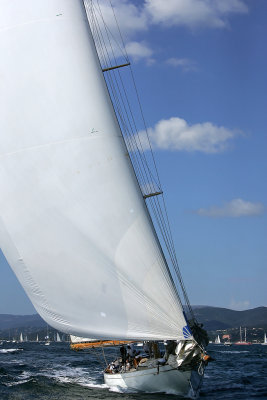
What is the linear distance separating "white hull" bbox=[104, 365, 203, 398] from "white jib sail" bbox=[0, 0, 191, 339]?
88.3 inches

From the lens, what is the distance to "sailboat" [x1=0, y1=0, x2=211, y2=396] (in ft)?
60.2

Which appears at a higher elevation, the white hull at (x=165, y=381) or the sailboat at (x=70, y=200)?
the sailboat at (x=70, y=200)

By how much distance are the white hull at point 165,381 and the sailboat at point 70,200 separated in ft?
5.39

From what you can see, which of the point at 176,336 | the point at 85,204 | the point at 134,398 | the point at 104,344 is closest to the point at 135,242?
the point at 85,204

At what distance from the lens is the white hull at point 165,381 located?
19859 millimetres

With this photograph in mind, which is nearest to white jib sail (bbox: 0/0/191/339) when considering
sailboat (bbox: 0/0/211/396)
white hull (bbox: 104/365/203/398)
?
sailboat (bbox: 0/0/211/396)

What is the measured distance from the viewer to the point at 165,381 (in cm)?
1998

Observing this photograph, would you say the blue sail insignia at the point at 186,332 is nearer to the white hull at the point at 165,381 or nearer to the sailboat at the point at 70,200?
the sailboat at the point at 70,200

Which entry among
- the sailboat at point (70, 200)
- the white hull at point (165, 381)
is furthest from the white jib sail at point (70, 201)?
the white hull at point (165, 381)

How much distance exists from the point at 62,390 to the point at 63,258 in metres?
9.32

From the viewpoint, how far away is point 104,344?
1030 inches

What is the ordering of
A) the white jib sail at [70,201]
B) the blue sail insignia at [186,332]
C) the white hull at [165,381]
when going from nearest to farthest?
the white jib sail at [70,201], the blue sail insignia at [186,332], the white hull at [165,381]

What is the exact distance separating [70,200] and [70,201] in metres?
0.03

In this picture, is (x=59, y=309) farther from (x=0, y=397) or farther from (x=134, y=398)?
(x=0, y=397)
